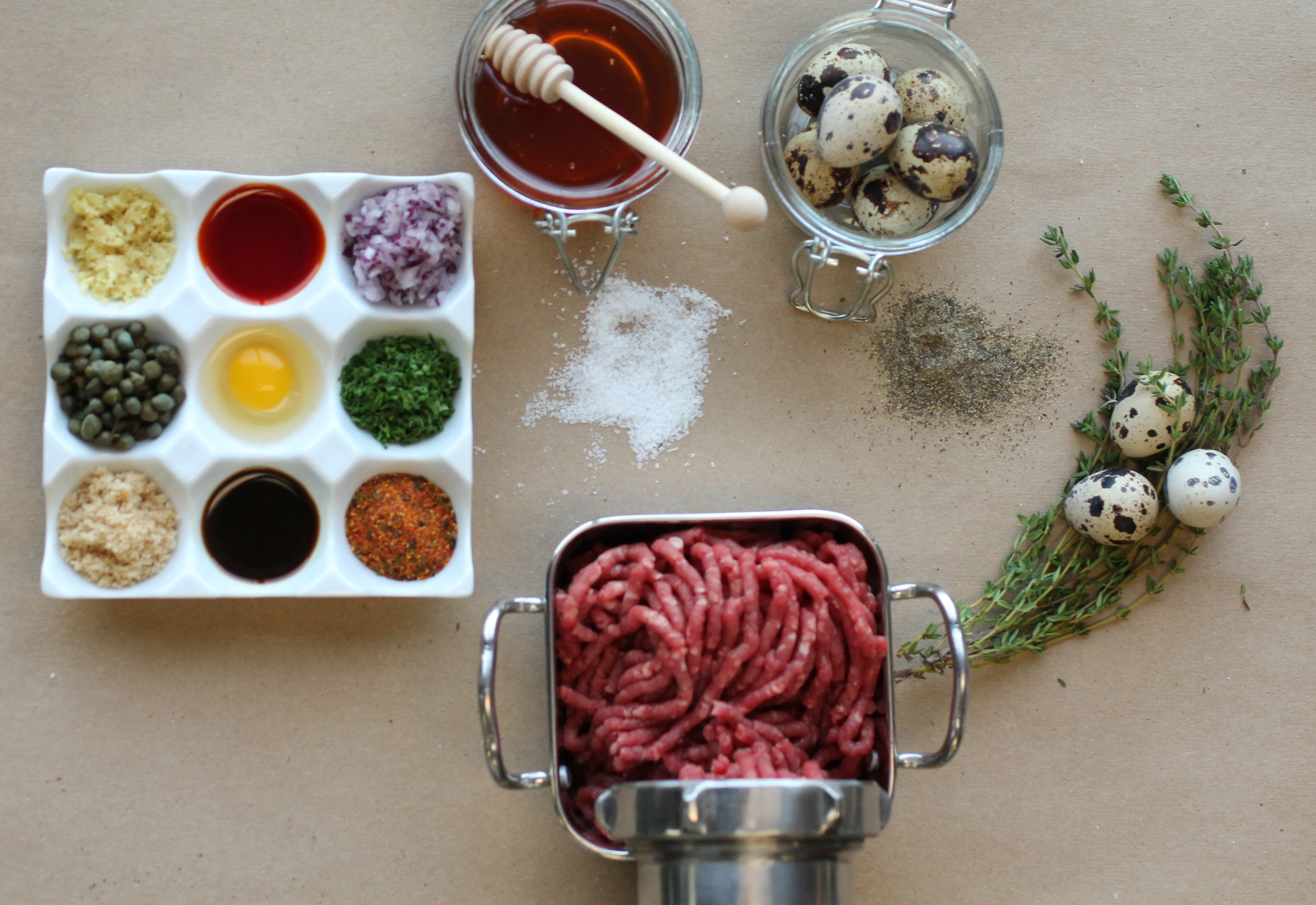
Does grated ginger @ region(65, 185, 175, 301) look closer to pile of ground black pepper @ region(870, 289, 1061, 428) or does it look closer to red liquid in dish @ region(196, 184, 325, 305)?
red liquid in dish @ region(196, 184, 325, 305)

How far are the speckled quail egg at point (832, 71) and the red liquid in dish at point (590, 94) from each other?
0.69 ft

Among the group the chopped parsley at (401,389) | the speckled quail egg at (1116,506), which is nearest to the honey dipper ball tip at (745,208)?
the chopped parsley at (401,389)

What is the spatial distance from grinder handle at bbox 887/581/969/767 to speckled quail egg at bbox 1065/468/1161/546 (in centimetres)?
30

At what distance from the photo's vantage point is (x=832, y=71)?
151 cm

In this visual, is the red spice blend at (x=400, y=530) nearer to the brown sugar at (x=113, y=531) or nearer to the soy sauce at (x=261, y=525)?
the soy sauce at (x=261, y=525)

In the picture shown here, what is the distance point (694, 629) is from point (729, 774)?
214mm

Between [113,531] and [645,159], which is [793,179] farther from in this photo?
[113,531]

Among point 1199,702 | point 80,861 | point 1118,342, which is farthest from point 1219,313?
point 80,861

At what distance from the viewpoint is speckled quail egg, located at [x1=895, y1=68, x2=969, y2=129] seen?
1.51 meters

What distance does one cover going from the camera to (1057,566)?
66.4 inches

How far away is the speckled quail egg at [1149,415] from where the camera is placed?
1604 mm

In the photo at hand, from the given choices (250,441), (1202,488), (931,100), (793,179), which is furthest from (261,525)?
(1202,488)

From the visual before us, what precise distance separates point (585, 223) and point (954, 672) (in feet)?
3.17

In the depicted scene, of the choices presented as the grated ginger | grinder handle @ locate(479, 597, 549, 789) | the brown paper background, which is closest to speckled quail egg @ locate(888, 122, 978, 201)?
the brown paper background
